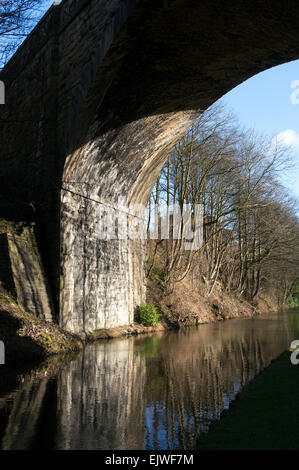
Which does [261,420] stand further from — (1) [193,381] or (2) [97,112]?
(2) [97,112]

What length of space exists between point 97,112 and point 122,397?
320 inches

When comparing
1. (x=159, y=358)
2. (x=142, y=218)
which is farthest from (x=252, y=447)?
(x=142, y=218)

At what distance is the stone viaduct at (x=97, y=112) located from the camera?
9.76 metres

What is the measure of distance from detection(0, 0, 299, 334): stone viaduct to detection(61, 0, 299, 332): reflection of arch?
0.04m

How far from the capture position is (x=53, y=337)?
32.7 feet

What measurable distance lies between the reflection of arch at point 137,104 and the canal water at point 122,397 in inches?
Result: 145

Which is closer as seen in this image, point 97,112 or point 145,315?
point 97,112

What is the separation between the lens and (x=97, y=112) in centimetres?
1167

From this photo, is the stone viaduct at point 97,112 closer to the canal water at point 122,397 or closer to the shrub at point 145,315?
the shrub at point 145,315

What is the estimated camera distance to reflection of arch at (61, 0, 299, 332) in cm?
949

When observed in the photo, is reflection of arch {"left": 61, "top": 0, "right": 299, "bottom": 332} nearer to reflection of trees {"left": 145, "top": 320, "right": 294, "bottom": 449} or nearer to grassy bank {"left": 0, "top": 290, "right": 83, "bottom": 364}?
grassy bank {"left": 0, "top": 290, "right": 83, "bottom": 364}
